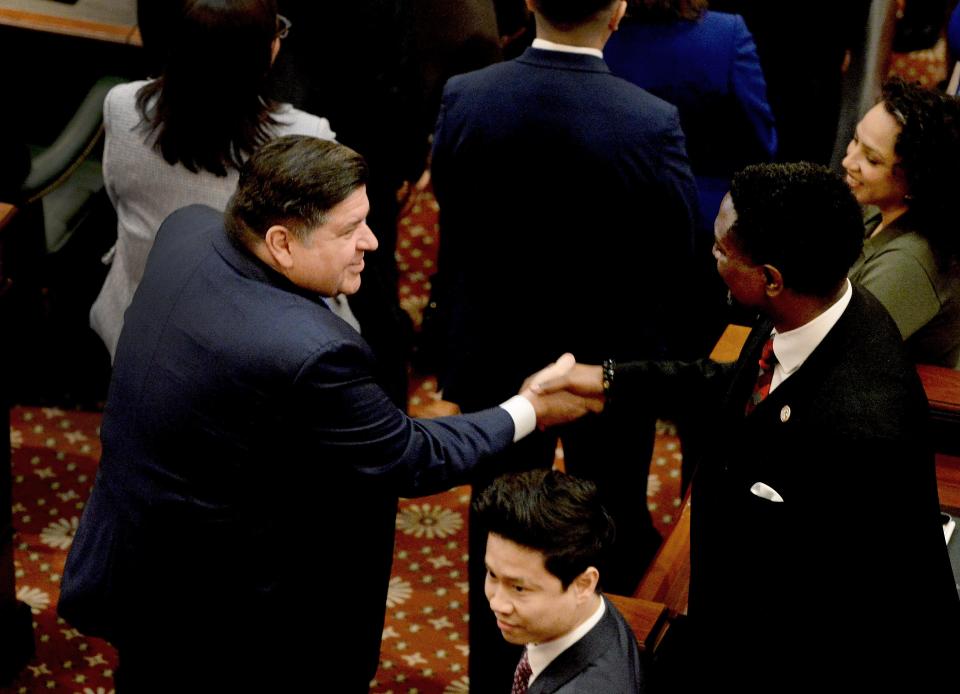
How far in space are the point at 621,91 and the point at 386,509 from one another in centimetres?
99

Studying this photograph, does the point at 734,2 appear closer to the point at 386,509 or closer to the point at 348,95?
the point at 348,95

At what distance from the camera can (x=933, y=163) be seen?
2572 mm

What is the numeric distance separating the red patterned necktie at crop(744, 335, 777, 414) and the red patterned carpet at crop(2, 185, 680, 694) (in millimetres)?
1503

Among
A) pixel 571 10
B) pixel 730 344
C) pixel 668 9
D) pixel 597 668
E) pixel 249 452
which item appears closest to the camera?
pixel 597 668

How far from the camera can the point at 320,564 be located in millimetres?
2248

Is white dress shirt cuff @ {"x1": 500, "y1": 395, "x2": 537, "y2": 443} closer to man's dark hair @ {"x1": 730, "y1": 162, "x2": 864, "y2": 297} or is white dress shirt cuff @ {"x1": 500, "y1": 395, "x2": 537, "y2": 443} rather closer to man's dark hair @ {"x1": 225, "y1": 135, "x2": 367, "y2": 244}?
man's dark hair @ {"x1": 225, "y1": 135, "x2": 367, "y2": 244}

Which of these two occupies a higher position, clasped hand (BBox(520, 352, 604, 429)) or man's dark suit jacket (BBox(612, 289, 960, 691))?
man's dark suit jacket (BBox(612, 289, 960, 691))

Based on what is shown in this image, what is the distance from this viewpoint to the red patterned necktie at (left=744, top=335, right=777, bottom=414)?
204 centimetres

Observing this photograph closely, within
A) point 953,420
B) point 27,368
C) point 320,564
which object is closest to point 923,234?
point 953,420

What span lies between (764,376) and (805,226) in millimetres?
289

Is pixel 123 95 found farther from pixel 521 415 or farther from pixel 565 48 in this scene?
pixel 521 415

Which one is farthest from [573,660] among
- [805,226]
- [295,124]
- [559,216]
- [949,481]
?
[295,124]

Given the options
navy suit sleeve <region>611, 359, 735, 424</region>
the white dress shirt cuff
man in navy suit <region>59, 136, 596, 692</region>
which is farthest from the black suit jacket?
man in navy suit <region>59, 136, 596, 692</region>

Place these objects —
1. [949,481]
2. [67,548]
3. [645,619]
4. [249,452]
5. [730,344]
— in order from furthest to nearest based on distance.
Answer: [67,548], [730,344], [949,481], [645,619], [249,452]
